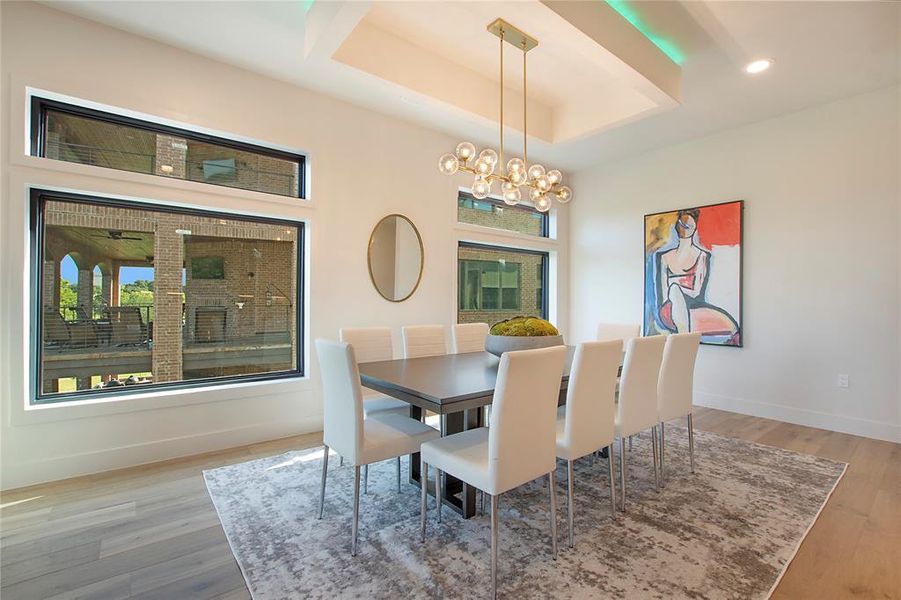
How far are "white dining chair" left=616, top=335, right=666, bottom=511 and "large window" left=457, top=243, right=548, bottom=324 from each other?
265cm

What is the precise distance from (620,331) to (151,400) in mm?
3843

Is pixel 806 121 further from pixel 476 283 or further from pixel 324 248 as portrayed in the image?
pixel 324 248

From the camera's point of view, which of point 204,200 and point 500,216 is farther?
point 500,216

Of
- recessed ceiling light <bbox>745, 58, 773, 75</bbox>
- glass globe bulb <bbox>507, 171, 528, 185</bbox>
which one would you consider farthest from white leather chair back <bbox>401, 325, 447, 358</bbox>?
recessed ceiling light <bbox>745, 58, 773, 75</bbox>

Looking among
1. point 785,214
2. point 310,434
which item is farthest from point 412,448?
point 785,214

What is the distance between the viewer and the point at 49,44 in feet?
9.03

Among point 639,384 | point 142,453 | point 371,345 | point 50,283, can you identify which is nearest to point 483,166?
point 371,345

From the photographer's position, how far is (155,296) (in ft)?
10.7

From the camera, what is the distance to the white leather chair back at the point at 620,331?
12.4ft

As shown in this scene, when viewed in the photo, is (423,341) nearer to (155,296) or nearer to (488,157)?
(488,157)

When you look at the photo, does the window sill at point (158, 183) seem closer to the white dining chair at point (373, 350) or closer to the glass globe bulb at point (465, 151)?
the white dining chair at point (373, 350)

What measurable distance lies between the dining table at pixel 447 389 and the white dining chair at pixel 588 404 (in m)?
0.13

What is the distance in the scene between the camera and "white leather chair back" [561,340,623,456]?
2174 millimetres

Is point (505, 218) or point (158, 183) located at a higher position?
point (505, 218)
